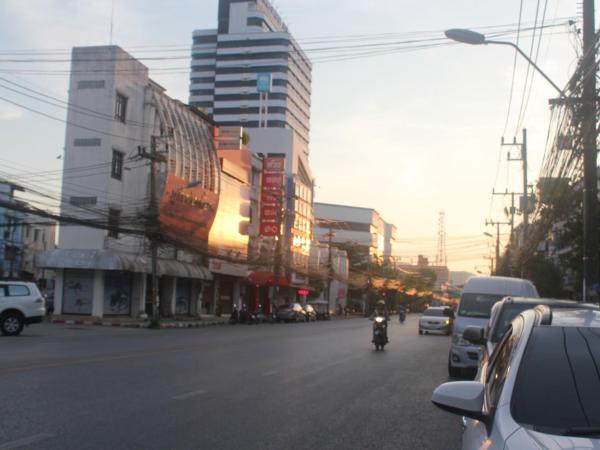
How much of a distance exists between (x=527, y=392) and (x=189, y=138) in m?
45.0

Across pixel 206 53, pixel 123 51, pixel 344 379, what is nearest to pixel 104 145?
pixel 123 51

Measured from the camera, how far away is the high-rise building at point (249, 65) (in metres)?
126

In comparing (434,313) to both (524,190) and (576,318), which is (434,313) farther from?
(576,318)

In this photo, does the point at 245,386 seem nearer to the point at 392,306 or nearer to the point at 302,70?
the point at 392,306

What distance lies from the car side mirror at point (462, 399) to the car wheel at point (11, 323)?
22077 mm

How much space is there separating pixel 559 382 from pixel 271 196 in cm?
5683

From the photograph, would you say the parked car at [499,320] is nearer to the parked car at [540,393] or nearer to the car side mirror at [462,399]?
the parked car at [540,393]

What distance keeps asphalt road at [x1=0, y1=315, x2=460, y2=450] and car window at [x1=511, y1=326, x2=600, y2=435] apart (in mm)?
4035

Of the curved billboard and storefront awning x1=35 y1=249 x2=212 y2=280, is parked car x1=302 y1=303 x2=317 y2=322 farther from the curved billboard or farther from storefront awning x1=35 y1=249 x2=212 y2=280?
storefront awning x1=35 y1=249 x2=212 y2=280

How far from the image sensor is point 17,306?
23484mm

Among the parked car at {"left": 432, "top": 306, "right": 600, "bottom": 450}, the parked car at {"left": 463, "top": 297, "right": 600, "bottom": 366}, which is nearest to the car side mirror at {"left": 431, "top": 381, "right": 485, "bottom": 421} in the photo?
the parked car at {"left": 432, "top": 306, "right": 600, "bottom": 450}

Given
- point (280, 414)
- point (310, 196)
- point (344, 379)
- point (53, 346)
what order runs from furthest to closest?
point (310, 196) → point (53, 346) → point (344, 379) → point (280, 414)

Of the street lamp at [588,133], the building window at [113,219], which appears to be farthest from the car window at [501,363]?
the building window at [113,219]

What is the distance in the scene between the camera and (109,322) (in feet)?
119
